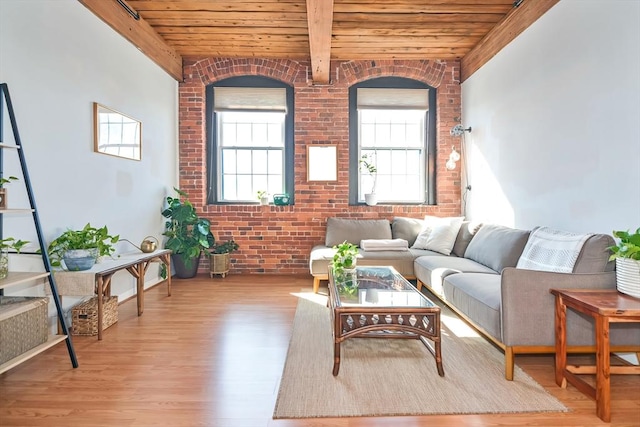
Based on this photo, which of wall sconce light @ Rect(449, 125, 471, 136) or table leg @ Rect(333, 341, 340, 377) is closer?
table leg @ Rect(333, 341, 340, 377)

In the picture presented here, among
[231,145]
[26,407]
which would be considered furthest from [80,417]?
Result: [231,145]

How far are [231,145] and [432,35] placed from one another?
3.16 meters

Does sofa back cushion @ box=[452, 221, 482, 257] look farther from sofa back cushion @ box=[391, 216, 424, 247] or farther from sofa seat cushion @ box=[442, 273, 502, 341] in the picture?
sofa seat cushion @ box=[442, 273, 502, 341]

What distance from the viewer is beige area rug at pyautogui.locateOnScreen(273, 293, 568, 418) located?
2023 millimetres

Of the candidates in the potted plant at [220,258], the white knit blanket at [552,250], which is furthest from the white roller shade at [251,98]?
the white knit blanket at [552,250]

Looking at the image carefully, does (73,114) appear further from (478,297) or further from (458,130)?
(458,130)

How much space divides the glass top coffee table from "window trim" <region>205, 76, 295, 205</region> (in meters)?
3.20

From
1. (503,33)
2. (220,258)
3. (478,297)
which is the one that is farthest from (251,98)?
(478,297)

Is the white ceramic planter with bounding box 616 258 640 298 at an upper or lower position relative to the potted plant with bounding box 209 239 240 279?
upper

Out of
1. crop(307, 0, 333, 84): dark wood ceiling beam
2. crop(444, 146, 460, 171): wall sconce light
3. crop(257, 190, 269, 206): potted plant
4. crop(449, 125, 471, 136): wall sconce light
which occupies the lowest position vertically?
crop(257, 190, 269, 206): potted plant

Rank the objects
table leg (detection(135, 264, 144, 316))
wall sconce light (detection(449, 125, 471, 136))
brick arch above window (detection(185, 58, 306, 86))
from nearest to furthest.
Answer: table leg (detection(135, 264, 144, 316)), wall sconce light (detection(449, 125, 471, 136)), brick arch above window (detection(185, 58, 306, 86))

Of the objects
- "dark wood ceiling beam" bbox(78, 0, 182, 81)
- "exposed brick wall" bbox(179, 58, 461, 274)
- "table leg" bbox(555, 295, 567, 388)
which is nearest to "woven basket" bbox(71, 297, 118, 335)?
"exposed brick wall" bbox(179, 58, 461, 274)

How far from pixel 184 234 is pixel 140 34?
96.6 inches

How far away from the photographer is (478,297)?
2.72m
